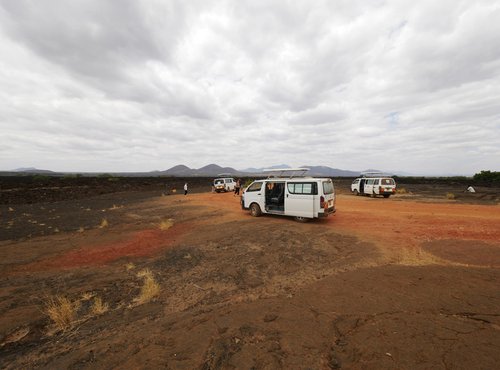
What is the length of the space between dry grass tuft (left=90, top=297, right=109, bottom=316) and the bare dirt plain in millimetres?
79

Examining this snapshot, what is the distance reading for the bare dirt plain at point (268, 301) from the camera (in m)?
3.24

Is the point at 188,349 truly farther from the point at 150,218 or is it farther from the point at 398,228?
the point at 150,218

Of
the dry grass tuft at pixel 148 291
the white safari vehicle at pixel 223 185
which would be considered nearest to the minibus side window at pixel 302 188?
the dry grass tuft at pixel 148 291

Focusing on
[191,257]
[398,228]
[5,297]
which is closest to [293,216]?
[398,228]

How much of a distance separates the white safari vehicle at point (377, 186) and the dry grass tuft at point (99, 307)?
22769mm

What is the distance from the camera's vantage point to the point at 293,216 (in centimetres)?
1216

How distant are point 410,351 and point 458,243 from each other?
6.39 metres

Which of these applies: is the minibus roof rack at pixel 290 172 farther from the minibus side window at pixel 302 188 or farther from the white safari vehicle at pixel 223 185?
the white safari vehicle at pixel 223 185

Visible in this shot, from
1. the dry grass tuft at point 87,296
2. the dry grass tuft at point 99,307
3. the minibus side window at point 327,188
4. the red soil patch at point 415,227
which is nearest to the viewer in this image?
the dry grass tuft at point 99,307

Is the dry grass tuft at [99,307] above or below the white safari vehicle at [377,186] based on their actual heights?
below

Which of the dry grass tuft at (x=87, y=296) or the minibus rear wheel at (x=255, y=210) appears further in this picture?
the minibus rear wheel at (x=255, y=210)

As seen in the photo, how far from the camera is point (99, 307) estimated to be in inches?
188

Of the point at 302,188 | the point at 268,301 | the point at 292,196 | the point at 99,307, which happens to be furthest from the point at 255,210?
the point at 99,307

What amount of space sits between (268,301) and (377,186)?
21.2 meters
